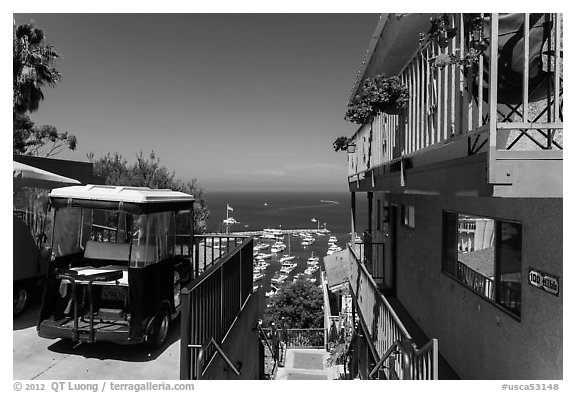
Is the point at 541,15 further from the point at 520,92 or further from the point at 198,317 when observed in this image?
the point at 198,317

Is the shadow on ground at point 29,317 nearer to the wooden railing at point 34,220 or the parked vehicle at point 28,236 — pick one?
the parked vehicle at point 28,236

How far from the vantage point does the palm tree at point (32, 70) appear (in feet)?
41.6

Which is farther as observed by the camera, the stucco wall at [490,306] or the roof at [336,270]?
the roof at [336,270]

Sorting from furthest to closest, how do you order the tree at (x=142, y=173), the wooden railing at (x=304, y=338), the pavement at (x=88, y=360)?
the wooden railing at (x=304, y=338) → the tree at (x=142, y=173) → the pavement at (x=88, y=360)

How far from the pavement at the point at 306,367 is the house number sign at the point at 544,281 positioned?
8544mm

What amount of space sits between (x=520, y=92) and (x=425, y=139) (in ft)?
5.21

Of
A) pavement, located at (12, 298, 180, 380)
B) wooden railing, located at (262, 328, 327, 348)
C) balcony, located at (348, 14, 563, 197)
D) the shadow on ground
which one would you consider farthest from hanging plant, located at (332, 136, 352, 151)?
wooden railing, located at (262, 328, 327, 348)

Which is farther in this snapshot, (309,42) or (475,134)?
(309,42)

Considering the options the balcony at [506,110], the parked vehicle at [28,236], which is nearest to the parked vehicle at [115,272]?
the parked vehicle at [28,236]

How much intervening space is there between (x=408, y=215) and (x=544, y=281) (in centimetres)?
442

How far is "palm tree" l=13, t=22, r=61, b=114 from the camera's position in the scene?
1267cm

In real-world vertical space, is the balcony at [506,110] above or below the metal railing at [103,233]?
above

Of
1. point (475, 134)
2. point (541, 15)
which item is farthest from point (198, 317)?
point (541, 15)
